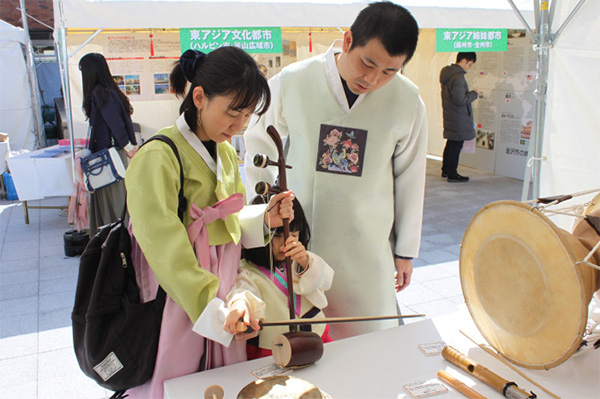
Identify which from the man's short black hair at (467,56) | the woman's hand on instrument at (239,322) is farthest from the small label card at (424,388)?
the man's short black hair at (467,56)

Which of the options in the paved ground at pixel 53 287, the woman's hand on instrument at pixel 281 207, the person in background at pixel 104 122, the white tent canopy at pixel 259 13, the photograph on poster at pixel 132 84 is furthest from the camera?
the photograph on poster at pixel 132 84

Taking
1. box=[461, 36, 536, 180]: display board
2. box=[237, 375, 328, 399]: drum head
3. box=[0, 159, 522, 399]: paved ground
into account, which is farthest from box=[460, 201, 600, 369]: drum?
box=[461, 36, 536, 180]: display board

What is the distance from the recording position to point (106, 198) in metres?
4.68

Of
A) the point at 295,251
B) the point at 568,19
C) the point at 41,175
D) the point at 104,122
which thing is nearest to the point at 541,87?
the point at 568,19

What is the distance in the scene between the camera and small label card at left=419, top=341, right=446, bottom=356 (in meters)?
1.40

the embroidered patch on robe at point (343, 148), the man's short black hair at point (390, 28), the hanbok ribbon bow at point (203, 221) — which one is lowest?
the hanbok ribbon bow at point (203, 221)

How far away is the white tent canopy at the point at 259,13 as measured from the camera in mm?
4051

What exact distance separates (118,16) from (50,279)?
7.04 feet

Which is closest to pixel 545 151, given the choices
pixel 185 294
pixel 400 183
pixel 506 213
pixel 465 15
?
pixel 400 183

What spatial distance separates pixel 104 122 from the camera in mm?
4484

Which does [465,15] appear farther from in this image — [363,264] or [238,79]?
[238,79]

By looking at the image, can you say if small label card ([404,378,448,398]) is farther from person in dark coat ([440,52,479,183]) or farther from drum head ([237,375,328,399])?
person in dark coat ([440,52,479,183])

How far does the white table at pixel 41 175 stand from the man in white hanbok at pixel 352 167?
12.7ft

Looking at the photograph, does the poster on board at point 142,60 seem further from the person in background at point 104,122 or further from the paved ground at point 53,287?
the paved ground at point 53,287
